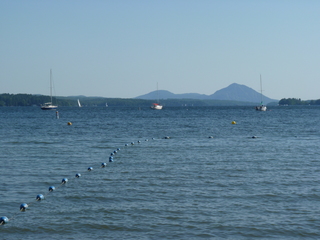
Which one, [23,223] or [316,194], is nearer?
[23,223]

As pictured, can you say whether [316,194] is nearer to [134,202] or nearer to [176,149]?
[134,202]

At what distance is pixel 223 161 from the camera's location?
89.5 ft

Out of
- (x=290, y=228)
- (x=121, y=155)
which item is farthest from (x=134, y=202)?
(x=121, y=155)

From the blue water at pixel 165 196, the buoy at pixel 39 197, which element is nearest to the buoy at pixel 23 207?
the blue water at pixel 165 196

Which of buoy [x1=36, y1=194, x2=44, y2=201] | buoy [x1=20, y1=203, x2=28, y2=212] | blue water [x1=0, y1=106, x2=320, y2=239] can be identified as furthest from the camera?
buoy [x1=36, y1=194, x2=44, y2=201]

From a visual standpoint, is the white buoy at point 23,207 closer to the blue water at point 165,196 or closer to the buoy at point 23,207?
the buoy at point 23,207

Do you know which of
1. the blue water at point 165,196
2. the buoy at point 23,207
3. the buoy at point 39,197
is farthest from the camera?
the buoy at point 39,197

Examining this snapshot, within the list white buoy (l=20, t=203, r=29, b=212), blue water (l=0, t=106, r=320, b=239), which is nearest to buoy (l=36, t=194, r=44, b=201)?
blue water (l=0, t=106, r=320, b=239)

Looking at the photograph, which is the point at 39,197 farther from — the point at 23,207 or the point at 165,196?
the point at 165,196

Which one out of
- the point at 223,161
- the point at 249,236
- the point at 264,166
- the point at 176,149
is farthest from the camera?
the point at 176,149

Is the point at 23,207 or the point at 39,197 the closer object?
the point at 23,207

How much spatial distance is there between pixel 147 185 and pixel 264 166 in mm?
8457

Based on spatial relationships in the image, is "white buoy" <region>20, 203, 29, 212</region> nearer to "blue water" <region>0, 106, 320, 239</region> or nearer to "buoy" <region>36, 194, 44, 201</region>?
"blue water" <region>0, 106, 320, 239</region>

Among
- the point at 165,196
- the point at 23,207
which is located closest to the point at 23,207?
the point at 23,207
